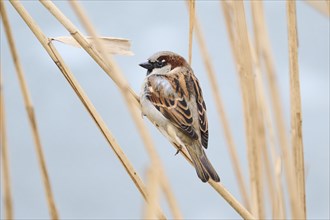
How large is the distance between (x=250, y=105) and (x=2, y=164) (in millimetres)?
772

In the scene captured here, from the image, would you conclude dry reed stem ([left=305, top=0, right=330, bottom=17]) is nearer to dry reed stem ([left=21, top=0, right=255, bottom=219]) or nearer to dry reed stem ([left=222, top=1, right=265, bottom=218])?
dry reed stem ([left=222, top=1, right=265, bottom=218])

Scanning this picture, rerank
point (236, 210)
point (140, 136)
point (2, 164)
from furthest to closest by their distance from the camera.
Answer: point (2, 164)
point (236, 210)
point (140, 136)

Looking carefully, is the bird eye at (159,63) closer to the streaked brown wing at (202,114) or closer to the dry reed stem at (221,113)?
the streaked brown wing at (202,114)

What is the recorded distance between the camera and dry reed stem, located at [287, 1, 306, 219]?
→ 5.75 feet

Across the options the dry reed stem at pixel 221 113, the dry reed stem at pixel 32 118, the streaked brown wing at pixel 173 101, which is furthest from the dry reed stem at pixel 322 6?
the dry reed stem at pixel 32 118

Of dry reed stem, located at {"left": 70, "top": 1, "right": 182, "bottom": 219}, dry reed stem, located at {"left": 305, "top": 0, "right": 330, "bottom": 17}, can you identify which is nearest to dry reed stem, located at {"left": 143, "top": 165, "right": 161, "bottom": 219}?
dry reed stem, located at {"left": 70, "top": 1, "right": 182, "bottom": 219}

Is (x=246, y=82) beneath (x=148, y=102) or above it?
above

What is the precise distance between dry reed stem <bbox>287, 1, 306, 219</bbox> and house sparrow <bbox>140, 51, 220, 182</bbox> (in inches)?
16.5

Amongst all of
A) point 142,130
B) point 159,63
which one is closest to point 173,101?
point 159,63

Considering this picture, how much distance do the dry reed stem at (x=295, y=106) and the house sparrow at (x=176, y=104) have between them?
419 millimetres

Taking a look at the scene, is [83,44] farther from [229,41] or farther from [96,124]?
[229,41]

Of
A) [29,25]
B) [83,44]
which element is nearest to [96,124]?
[83,44]

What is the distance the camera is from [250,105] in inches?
66.3

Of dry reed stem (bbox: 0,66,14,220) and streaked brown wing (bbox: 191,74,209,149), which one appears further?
streaked brown wing (bbox: 191,74,209,149)
